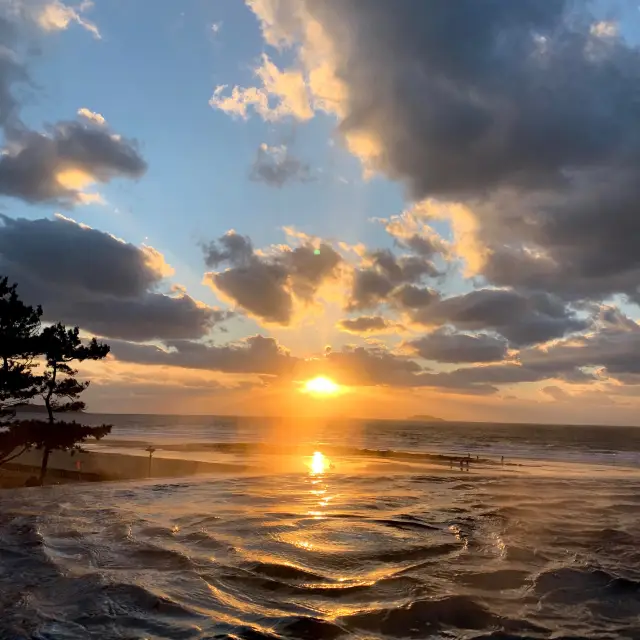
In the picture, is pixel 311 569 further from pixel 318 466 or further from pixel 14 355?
pixel 318 466

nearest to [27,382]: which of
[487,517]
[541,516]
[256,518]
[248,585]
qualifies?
[256,518]

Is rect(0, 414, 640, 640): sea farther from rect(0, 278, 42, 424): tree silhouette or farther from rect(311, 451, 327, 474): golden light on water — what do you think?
rect(311, 451, 327, 474): golden light on water

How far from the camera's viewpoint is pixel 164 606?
978 cm

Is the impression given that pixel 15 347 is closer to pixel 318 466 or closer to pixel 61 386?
pixel 61 386

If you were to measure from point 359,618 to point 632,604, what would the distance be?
6.08m

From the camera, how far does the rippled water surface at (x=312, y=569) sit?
30.1 ft

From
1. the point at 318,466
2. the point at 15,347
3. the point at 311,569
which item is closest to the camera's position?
the point at 311,569

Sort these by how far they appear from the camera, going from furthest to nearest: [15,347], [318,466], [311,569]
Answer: [318,466] < [15,347] < [311,569]

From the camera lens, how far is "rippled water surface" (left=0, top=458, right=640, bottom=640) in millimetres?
9180

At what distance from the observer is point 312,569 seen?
12.9 metres

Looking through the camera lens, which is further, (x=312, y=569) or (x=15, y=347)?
(x=15, y=347)

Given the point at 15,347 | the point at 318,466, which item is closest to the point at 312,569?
the point at 15,347

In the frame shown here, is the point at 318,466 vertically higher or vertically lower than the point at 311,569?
lower

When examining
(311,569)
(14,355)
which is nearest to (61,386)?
(14,355)
